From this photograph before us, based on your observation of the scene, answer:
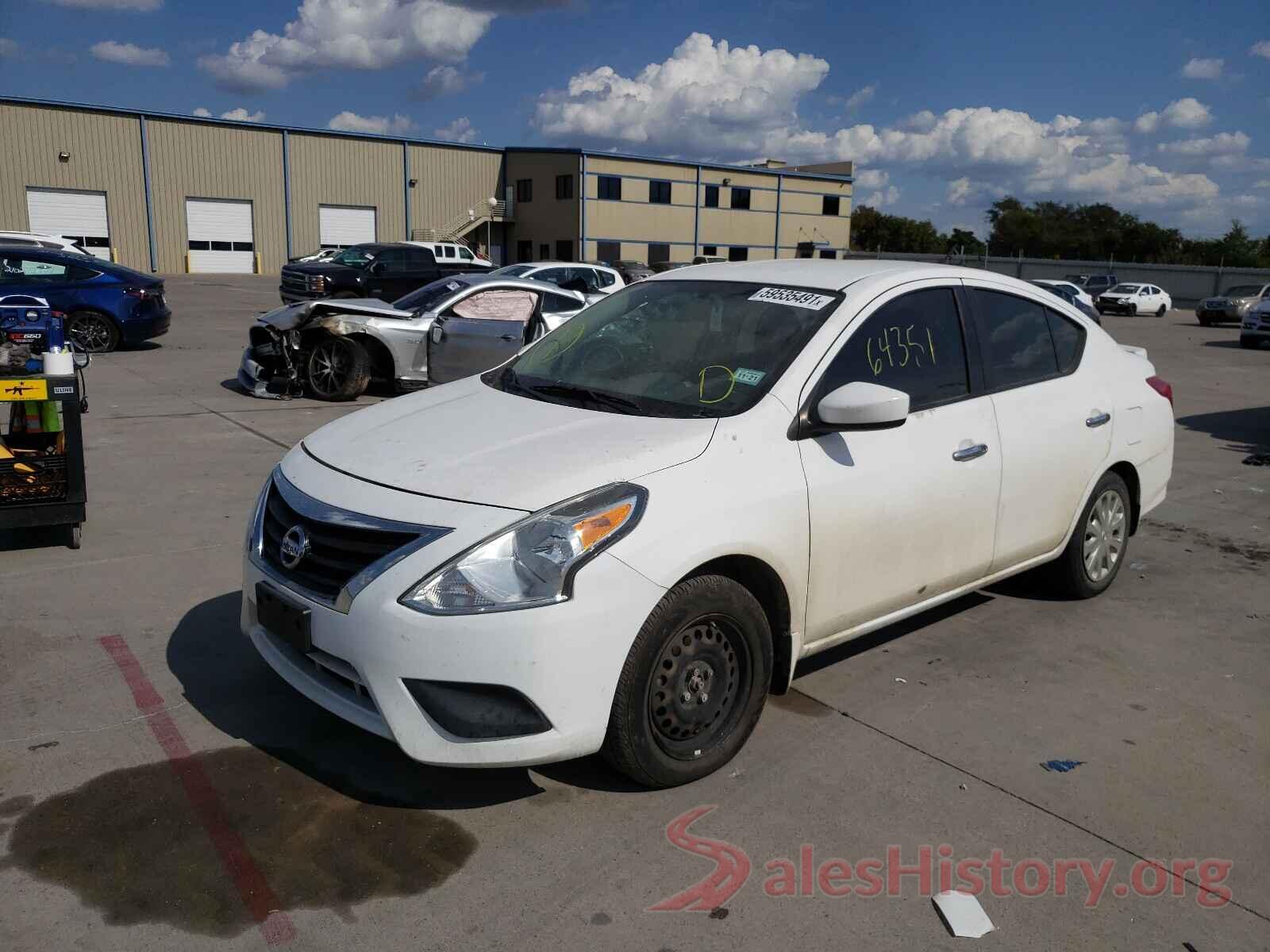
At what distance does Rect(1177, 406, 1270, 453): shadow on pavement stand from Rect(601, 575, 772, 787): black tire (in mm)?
8883

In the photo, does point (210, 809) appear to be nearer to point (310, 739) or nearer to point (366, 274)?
point (310, 739)

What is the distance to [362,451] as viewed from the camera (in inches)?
143

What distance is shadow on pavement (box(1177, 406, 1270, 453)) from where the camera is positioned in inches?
429

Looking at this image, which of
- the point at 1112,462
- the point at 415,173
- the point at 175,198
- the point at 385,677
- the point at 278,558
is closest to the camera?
the point at 385,677

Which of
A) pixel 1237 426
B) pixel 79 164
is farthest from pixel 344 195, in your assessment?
pixel 1237 426

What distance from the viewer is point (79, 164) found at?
42.5 m

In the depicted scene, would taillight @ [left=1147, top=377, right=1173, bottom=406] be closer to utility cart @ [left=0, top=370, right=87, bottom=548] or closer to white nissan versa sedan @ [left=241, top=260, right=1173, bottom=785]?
white nissan versa sedan @ [left=241, top=260, right=1173, bottom=785]

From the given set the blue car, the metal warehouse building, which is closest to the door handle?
the blue car

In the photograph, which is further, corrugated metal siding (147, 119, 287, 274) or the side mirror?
corrugated metal siding (147, 119, 287, 274)

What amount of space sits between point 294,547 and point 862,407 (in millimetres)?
1983

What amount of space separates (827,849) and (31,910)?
2.25m

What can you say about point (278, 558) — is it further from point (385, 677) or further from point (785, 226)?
point (785, 226)

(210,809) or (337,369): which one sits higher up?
(337,369)

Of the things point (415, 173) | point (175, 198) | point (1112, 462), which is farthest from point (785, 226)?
point (1112, 462)
